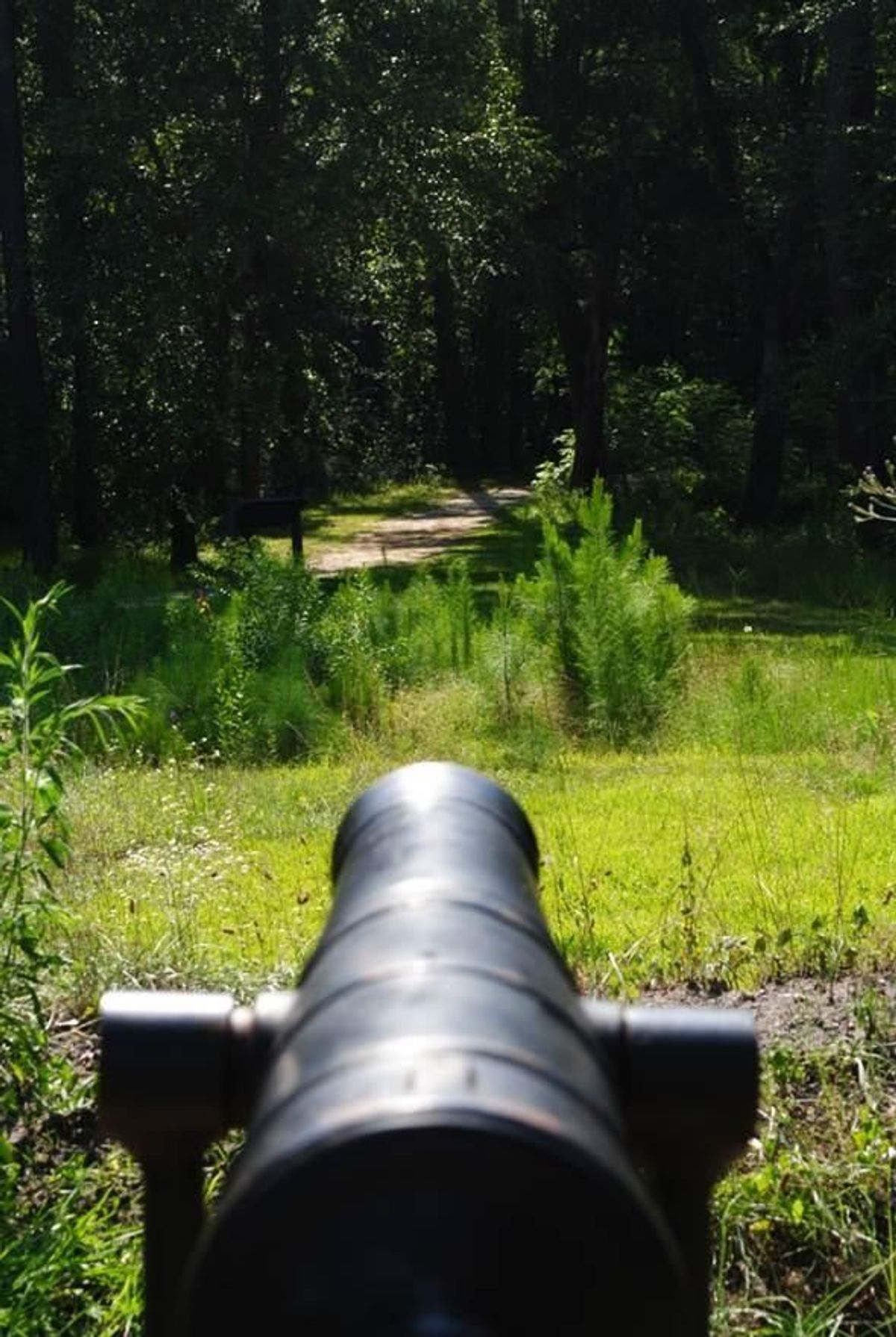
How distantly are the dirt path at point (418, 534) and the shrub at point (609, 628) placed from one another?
10.9 metres

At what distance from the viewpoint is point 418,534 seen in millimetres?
31234

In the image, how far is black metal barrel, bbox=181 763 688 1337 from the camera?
4.34 feet

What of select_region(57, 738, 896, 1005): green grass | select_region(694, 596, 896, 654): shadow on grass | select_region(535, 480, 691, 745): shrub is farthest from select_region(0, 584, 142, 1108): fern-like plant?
select_region(694, 596, 896, 654): shadow on grass

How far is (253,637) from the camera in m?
13.0

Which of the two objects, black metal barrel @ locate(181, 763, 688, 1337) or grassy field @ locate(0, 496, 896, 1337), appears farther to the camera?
grassy field @ locate(0, 496, 896, 1337)

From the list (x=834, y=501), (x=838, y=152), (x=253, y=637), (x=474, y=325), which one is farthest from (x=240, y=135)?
(x=474, y=325)

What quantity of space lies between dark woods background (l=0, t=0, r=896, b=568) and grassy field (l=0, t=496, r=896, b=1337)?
1189 cm

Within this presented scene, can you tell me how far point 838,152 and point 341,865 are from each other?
23.1 meters

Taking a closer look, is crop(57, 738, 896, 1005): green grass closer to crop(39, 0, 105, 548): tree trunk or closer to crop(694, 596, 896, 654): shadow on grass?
crop(694, 596, 896, 654): shadow on grass

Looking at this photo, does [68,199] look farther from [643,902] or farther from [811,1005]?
[811,1005]

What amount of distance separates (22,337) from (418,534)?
8388mm

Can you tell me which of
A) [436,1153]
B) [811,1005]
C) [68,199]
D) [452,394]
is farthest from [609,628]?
[452,394]

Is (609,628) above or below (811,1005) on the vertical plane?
below

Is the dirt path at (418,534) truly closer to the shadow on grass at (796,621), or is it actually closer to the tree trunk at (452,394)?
the tree trunk at (452,394)
